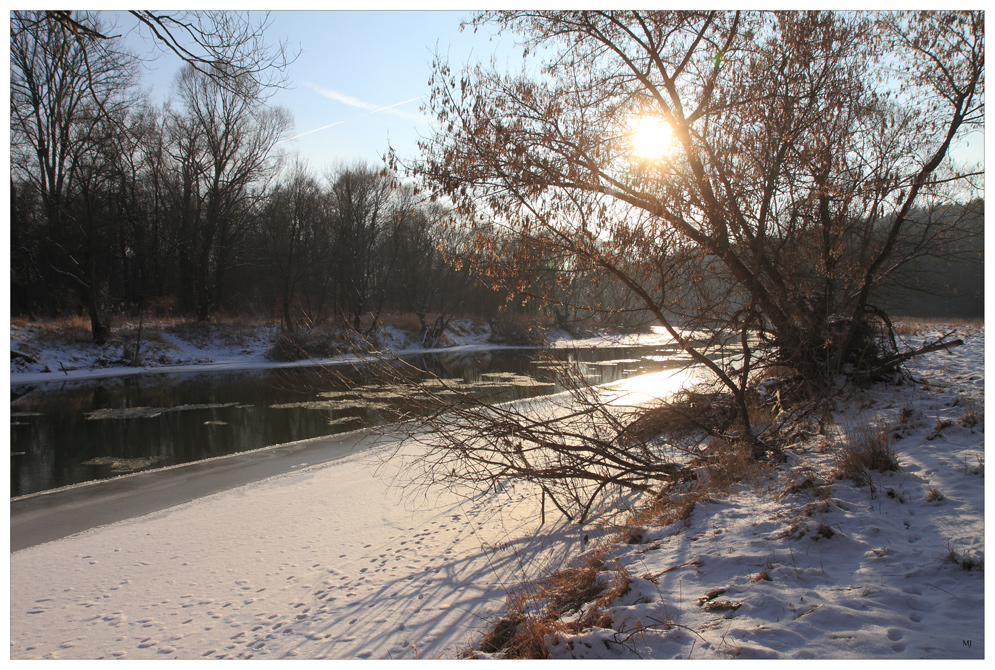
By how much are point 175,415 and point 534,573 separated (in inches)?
489

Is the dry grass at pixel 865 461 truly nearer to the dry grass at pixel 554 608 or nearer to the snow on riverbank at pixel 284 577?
the dry grass at pixel 554 608

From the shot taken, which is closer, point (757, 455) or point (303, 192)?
point (757, 455)

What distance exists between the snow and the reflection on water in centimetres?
150

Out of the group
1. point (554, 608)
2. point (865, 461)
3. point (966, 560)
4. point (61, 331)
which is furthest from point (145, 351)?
point (966, 560)

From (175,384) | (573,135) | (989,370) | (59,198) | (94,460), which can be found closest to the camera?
(989,370)

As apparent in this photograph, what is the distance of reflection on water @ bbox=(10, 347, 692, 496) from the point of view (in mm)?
8859

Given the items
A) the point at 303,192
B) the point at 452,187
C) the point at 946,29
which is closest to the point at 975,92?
the point at 946,29

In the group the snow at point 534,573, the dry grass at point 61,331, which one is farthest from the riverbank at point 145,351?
the snow at point 534,573

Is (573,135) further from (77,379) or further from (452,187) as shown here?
(77,379)

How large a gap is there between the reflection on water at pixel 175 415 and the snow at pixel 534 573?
1.50 metres

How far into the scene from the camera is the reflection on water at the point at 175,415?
886cm

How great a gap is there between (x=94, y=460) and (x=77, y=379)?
13.7 meters

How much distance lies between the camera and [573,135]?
21.9ft

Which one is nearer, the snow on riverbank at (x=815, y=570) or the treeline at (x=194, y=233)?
the snow on riverbank at (x=815, y=570)
